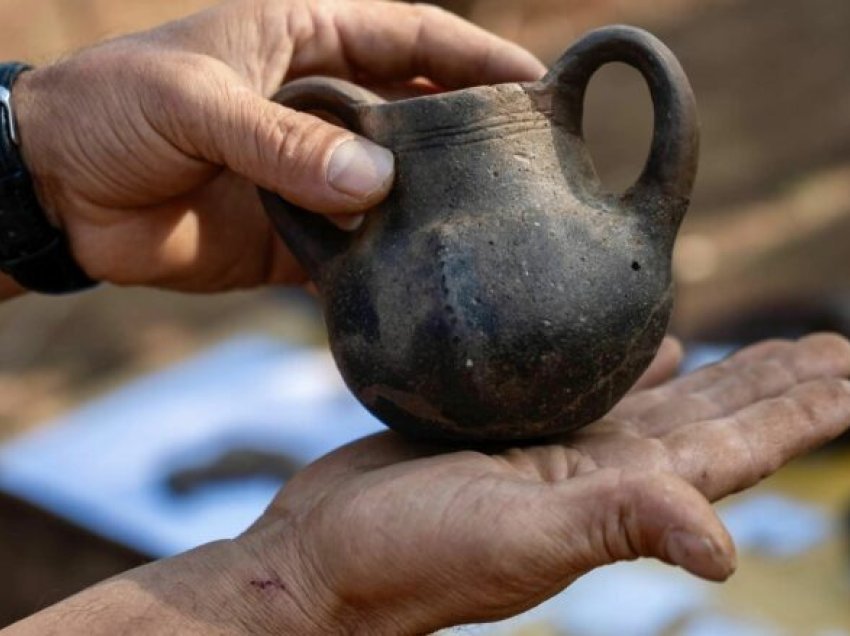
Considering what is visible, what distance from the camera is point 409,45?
2479 mm

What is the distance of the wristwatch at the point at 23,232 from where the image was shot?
7.39 feet

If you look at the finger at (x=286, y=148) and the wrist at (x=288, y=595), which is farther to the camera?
the finger at (x=286, y=148)

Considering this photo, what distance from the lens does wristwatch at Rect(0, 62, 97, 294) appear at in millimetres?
2254

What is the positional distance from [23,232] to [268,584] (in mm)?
882

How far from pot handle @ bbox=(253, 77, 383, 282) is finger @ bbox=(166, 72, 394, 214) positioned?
7cm

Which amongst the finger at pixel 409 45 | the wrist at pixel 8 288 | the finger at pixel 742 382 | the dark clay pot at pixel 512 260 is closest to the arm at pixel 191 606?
the dark clay pot at pixel 512 260

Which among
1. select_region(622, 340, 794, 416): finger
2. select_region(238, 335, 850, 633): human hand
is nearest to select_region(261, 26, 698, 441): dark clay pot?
select_region(238, 335, 850, 633): human hand

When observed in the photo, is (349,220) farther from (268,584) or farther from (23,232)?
(23,232)

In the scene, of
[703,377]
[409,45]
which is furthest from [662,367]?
[409,45]

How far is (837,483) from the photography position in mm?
3137

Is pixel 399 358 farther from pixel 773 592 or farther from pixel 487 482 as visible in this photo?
pixel 773 592

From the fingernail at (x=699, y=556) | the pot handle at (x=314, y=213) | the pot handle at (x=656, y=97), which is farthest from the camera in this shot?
the pot handle at (x=314, y=213)

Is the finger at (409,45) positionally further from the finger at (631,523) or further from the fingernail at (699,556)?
the fingernail at (699,556)

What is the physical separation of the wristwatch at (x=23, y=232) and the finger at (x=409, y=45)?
52cm
